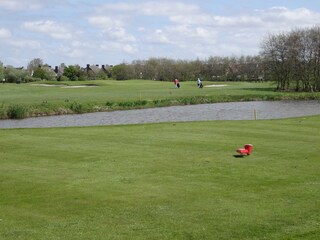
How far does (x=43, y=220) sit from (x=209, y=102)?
59302mm

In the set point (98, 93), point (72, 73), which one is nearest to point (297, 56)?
point (98, 93)

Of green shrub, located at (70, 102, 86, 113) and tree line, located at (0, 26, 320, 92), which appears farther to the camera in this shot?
tree line, located at (0, 26, 320, 92)

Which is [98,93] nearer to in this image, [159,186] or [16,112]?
[16,112]

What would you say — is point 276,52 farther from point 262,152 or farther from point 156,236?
point 156,236

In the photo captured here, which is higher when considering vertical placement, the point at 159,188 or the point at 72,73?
the point at 72,73

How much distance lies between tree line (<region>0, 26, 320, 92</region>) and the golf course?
207ft

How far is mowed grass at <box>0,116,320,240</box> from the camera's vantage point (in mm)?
10070

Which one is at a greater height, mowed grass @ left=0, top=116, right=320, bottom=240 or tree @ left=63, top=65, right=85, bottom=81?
tree @ left=63, top=65, right=85, bottom=81

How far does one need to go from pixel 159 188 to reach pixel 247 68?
129 metres

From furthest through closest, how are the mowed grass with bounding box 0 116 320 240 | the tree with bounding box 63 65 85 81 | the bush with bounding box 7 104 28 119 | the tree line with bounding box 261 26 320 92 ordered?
1. the tree with bounding box 63 65 85 81
2. the tree line with bounding box 261 26 320 92
3. the bush with bounding box 7 104 28 119
4. the mowed grass with bounding box 0 116 320 240

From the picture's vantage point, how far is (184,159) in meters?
17.6

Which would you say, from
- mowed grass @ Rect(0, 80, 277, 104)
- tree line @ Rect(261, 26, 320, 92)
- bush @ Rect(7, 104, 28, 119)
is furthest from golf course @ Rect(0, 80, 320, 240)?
tree line @ Rect(261, 26, 320, 92)

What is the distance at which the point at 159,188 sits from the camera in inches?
520

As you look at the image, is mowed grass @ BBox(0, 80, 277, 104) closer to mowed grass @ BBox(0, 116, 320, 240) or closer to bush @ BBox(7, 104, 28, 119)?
bush @ BBox(7, 104, 28, 119)
